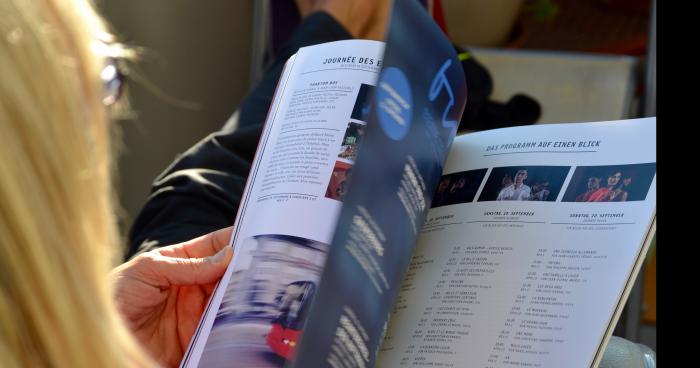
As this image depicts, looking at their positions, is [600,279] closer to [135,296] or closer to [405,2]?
[405,2]

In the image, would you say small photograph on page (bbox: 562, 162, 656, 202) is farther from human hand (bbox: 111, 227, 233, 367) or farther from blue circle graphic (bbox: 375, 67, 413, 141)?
human hand (bbox: 111, 227, 233, 367)

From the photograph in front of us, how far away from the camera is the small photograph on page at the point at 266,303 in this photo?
634 mm

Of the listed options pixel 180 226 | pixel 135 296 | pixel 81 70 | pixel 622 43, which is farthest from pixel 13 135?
pixel 622 43

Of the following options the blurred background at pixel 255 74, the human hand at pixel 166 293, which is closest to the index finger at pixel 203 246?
the human hand at pixel 166 293

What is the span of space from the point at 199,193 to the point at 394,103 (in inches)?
23.2

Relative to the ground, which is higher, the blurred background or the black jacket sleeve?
the blurred background

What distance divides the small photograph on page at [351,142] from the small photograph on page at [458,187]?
4.4 inches

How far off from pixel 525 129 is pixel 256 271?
0.26m

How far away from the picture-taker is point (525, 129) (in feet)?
2.50

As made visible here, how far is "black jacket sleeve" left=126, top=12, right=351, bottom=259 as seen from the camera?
1116 mm

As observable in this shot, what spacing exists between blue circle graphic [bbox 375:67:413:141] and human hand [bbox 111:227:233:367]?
24cm

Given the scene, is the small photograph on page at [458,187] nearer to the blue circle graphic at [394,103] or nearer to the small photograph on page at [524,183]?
the small photograph on page at [524,183]

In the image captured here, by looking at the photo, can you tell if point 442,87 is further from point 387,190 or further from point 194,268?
point 194,268

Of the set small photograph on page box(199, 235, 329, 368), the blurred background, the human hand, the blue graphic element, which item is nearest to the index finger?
the human hand
